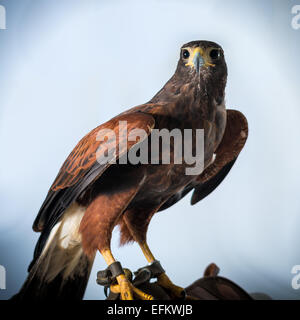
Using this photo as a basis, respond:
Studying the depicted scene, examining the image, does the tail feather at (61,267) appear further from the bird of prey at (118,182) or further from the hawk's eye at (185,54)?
the hawk's eye at (185,54)

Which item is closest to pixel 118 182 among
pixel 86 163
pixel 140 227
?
pixel 86 163

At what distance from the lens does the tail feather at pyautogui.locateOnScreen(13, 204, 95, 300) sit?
1.08 meters

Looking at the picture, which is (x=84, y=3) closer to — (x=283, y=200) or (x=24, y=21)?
(x=24, y=21)

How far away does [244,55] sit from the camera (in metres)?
1.54

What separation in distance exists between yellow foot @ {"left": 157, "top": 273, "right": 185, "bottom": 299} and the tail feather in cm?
20

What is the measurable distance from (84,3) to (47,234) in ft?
2.83

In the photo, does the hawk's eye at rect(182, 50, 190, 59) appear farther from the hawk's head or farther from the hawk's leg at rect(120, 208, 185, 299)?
the hawk's leg at rect(120, 208, 185, 299)

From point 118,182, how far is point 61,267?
0.32 meters

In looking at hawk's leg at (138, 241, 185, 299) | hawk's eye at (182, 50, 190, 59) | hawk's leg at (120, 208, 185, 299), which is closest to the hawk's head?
hawk's eye at (182, 50, 190, 59)

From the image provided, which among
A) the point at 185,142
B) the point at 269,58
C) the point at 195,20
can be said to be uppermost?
the point at 195,20

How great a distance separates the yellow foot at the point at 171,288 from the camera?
Answer: 1.11 meters

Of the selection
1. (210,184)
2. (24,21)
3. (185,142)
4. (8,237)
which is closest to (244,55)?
(210,184)

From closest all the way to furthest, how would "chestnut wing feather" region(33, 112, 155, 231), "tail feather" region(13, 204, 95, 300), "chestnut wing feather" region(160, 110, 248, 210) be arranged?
1. "chestnut wing feather" region(33, 112, 155, 231)
2. "tail feather" region(13, 204, 95, 300)
3. "chestnut wing feather" region(160, 110, 248, 210)

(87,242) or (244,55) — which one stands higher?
(244,55)
